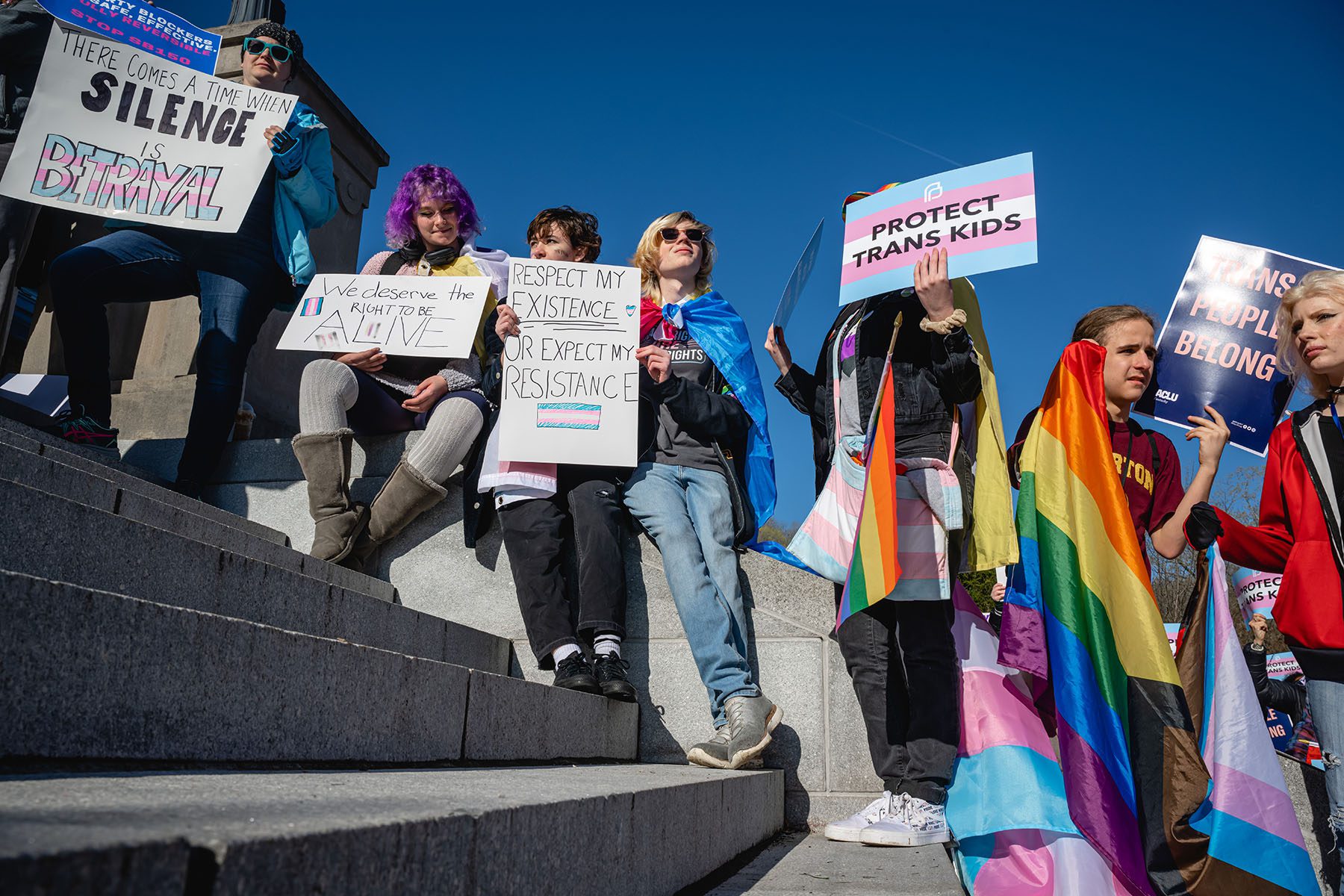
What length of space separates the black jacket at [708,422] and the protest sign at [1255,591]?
367cm

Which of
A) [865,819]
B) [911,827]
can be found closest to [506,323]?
[865,819]

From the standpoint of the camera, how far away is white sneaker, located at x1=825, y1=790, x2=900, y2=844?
3189 millimetres

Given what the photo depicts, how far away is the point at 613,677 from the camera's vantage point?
146 inches

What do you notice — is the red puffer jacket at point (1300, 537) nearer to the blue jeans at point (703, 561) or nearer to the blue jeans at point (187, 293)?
the blue jeans at point (703, 561)

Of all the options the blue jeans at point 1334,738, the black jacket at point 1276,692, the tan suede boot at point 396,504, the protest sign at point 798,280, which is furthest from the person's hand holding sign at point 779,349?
the black jacket at point 1276,692

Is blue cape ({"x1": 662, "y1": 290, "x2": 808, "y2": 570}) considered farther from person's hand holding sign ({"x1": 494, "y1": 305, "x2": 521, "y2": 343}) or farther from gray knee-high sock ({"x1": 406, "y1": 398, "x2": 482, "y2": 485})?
gray knee-high sock ({"x1": 406, "y1": 398, "x2": 482, "y2": 485})

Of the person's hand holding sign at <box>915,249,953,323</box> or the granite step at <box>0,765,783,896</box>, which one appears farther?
the person's hand holding sign at <box>915,249,953,323</box>

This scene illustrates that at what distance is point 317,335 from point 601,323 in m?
1.49

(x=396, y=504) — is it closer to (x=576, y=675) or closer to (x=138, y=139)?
(x=576, y=675)

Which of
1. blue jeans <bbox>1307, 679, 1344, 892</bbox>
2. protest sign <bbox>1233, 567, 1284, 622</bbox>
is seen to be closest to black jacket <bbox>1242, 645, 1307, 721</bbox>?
protest sign <bbox>1233, 567, 1284, 622</bbox>

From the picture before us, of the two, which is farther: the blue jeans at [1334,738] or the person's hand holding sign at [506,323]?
the person's hand holding sign at [506,323]

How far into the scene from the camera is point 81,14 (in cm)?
489

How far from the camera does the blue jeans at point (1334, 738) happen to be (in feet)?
8.77

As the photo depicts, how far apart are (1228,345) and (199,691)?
14.0 ft
